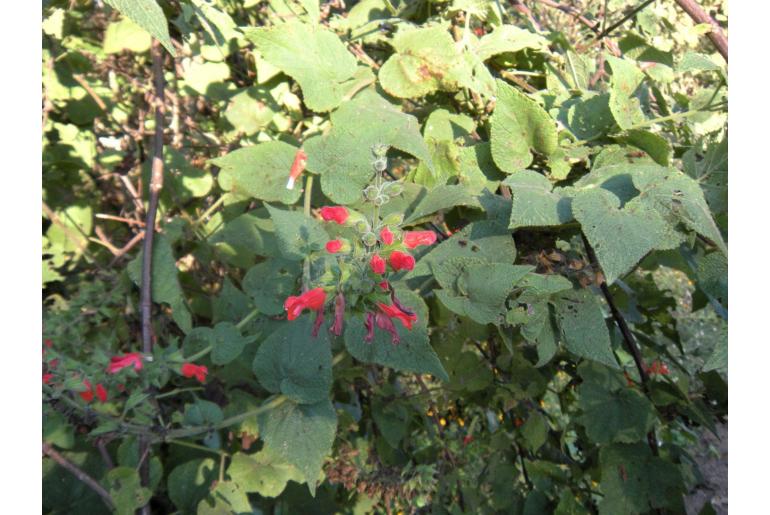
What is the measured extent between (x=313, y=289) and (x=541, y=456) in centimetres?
95

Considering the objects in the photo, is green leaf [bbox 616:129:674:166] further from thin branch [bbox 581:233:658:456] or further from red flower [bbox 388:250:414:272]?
red flower [bbox 388:250:414:272]

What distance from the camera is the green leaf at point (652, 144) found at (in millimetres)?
898

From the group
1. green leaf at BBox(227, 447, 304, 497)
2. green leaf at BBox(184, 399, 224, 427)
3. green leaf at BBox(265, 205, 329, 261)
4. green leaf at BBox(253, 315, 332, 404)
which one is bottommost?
green leaf at BBox(227, 447, 304, 497)

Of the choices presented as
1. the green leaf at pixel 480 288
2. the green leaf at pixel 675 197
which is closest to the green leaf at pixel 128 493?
the green leaf at pixel 480 288

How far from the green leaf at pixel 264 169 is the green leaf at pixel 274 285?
0.09 metres

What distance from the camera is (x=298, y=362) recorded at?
0.86 m

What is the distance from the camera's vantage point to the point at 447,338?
4.37 feet

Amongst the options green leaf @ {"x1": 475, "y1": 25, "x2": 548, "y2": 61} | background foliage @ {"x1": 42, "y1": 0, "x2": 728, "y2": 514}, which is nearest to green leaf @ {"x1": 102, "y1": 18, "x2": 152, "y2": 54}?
background foliage @ {"x1": 42, "y1": 0, "x2": 728, "y2": 514}

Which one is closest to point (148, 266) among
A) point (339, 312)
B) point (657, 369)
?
point (339, 312)

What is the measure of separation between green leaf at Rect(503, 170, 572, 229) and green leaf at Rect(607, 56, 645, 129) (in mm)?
162

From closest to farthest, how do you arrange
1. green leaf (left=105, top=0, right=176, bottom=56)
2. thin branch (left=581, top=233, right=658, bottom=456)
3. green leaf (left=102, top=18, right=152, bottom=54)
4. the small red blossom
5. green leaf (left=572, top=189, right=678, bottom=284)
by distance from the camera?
green leaf (left=105, top=0, right=176, bottom=56) < green leaf (left=572, top=189, right=678, bottom=284) < thin branch (left=581, top=233, right=658, bottom=456) < the small red blossom < green leaf (left=102, top=18, right=152, bottom=54)

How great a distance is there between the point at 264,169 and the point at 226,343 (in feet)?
0.84

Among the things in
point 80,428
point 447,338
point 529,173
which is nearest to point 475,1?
point 529,173

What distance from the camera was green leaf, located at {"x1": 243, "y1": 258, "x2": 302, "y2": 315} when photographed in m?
0.94
